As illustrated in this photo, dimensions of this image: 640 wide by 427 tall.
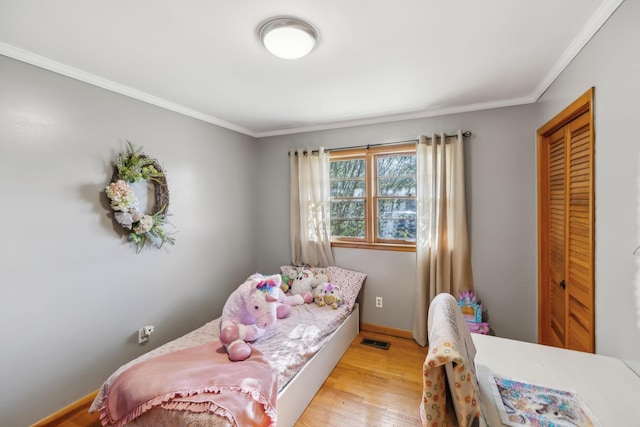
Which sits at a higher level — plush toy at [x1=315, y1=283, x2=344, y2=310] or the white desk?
the white desk

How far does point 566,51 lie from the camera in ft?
5.77

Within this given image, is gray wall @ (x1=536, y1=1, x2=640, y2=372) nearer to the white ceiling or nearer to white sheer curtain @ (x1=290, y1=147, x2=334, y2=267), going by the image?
the white ceiling

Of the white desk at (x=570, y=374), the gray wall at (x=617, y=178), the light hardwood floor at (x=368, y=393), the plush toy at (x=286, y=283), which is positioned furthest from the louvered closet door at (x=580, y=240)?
the plush toy at (x=286, y=283)

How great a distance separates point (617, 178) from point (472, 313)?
1.71m

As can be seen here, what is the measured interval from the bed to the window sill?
452mm

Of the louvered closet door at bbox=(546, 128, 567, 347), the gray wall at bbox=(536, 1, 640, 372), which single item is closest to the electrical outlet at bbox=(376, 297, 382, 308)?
the louvered closet door at bbox=(546, 128, 567, 347)

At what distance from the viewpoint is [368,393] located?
220 cm

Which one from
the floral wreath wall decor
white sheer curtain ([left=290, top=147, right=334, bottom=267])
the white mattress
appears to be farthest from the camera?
white sheer curtain ([left=290, top=147, right=334, bottom=267])

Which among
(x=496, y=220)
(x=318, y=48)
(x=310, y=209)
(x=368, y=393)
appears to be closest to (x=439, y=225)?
(x=496, y=220)

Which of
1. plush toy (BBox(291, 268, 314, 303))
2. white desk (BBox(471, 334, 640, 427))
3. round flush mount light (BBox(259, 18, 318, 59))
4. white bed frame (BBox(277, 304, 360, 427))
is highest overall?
round flush mount light (BBox(259, 18, 318, 59))

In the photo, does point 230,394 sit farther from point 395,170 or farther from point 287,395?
point 395,170

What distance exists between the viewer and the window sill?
10.1 ft

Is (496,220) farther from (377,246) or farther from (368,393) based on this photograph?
(368,393)

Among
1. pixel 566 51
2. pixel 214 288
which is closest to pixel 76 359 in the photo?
pixel 214 288
